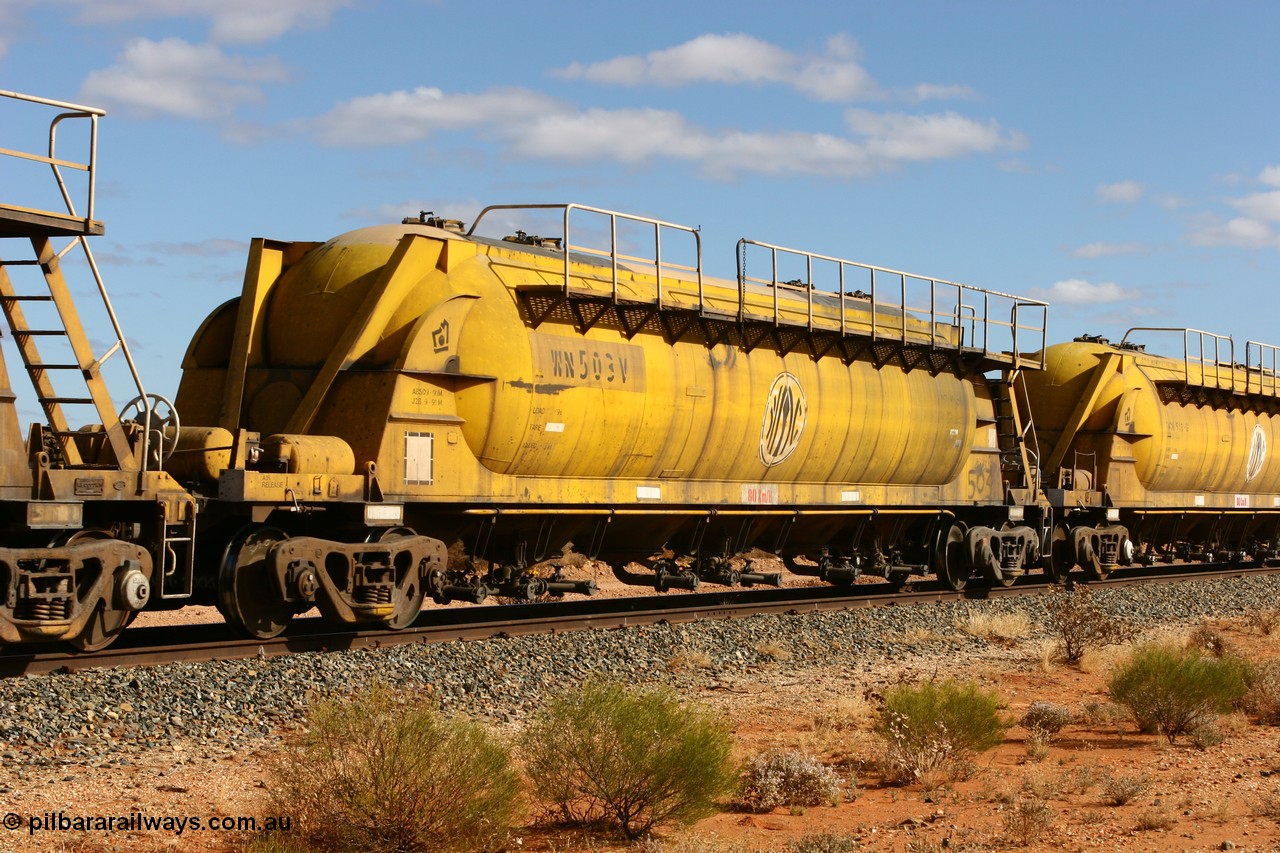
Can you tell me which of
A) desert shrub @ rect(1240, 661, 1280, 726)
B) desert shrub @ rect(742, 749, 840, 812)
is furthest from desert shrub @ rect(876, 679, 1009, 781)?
desert shrub @ rect(1240, 661, 1280, 726)

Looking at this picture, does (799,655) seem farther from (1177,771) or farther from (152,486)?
(152,486)

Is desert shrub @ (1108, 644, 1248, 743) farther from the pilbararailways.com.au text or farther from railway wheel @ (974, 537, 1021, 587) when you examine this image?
railway wheel @ (974, 537, 1021, 587)

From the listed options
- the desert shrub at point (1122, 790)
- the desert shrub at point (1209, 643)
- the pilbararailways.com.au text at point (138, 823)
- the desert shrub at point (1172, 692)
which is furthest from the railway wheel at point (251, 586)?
the desert shrub at point (1209, 643)

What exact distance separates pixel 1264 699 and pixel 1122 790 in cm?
420

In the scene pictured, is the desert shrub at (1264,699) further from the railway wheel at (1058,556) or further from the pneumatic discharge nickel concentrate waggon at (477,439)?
the railway wheel at (1058,556)

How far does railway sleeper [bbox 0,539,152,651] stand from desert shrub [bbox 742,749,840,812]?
5382 mm

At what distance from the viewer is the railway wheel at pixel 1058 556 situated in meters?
24.4

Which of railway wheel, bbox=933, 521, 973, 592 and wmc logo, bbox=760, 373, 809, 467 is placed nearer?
wmc logo, bbox=760, 373, 809, 467

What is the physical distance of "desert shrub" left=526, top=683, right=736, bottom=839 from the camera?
7.89m

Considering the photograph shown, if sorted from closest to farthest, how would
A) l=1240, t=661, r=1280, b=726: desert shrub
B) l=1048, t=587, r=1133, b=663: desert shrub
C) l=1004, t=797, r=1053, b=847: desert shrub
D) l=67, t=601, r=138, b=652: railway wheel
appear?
l=1004, t=797, r=1053, b=847: desert shrub
l=67, t=601, r=138, b=652: railway wheel
l=1240, t=661, r=1280, b=726: desert shrub
l=1048, t=587, r=1133, b=663: desert shrub

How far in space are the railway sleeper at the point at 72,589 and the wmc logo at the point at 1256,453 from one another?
26.1 m

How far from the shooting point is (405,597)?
13.7m

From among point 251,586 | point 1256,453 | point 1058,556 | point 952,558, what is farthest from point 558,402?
point 1256,453

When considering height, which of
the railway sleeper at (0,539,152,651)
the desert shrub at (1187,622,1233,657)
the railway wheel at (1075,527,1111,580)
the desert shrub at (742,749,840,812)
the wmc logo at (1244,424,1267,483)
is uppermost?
the wmc logo at (1244,424,1267,483)
